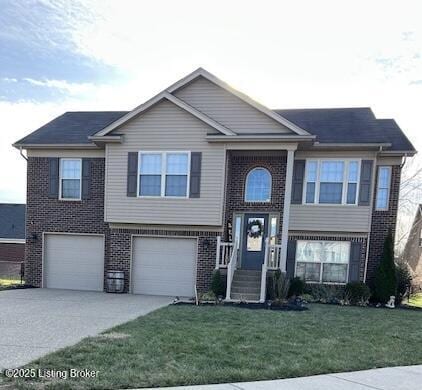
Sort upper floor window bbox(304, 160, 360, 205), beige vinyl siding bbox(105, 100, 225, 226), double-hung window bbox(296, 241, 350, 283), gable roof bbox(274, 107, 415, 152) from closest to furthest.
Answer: beige vinyl siding bbox(105, 100, 225, 226) → upper floor window bbox(304, 160, 360, 205) → gable roof bbox(274, 107, 415, 152) → double-hung window bbox(296, 241, 350, 283)

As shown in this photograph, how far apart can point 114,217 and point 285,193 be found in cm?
579

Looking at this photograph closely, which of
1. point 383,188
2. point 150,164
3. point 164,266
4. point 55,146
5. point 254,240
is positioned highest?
point 55,146

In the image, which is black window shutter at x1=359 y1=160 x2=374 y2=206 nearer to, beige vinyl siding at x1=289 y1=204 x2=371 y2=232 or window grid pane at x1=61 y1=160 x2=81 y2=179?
beige vinyl siding at x1=289 y1=204 x2=371 y2=232

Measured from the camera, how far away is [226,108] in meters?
11.7

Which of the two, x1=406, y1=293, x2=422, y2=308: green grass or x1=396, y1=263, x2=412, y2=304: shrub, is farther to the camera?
x1=406, y1=293, x2=422, y2=308: green grass

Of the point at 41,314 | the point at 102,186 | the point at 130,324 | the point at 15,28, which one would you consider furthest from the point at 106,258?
the point at 15,28

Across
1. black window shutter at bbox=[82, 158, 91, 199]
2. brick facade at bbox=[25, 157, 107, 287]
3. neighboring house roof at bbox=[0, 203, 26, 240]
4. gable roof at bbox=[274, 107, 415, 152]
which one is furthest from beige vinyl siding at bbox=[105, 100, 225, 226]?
neighboring house roof at bbox=[0, 203, 26, 240]

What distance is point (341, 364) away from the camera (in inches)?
187

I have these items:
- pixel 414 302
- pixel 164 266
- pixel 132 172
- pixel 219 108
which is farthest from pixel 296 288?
pixel 414 302

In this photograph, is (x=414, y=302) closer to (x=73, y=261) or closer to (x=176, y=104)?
(x=176, y=104)

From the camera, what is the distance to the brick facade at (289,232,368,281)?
11.8 metres

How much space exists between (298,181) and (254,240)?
103 inches

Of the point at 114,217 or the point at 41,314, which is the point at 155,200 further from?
the point at 41,314

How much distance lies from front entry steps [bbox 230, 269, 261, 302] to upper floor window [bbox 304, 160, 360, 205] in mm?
Result: 3229
